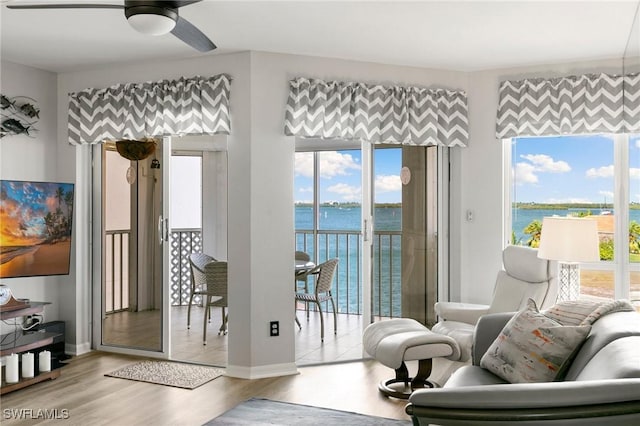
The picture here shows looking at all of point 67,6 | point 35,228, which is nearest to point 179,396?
point 35,228

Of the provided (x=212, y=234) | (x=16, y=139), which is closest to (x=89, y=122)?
(x=16, y=139)

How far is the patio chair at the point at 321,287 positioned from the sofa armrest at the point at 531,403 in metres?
3.24

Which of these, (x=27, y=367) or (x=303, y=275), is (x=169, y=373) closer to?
(x=27, y=367)

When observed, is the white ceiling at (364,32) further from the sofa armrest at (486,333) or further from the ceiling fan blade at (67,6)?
Answer: the sofa armrest at (486,333)

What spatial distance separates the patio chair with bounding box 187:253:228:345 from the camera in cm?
473

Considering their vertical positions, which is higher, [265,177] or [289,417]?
[265,177]

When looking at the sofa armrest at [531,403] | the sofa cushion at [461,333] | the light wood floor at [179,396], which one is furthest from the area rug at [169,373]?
the sofa armrest at [531,403]

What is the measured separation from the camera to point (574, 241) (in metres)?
3.94

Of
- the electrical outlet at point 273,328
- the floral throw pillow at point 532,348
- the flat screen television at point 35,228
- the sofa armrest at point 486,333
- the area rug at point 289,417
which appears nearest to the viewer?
the floral throw pillow at point 532,348

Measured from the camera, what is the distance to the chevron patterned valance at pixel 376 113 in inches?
180

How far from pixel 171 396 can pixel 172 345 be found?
1.13m

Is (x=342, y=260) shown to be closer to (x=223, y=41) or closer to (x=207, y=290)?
(x=207, y=290)

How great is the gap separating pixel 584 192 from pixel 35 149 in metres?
4.84

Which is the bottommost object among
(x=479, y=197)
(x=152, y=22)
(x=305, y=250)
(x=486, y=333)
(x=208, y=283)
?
(x=486, y=333)
